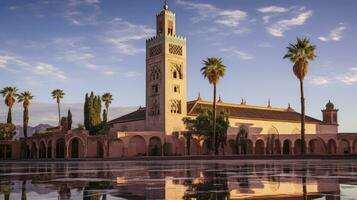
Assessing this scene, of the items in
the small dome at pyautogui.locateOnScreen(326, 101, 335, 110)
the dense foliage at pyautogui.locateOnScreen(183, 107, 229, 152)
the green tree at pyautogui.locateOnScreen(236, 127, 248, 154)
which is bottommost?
the green tree at pyautogui.locateOnScreen(236, 127, 248, 154)

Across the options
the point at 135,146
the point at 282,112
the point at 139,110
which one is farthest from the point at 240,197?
the point at 282,112

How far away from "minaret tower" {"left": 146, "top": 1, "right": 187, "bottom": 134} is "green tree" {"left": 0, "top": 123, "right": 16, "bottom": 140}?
2125 centimetres

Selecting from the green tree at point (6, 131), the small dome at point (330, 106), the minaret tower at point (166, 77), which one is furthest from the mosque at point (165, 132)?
the small dome at point (330, 106)

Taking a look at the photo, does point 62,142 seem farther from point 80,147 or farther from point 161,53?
point 161,53

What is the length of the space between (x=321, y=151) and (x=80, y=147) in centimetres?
3514

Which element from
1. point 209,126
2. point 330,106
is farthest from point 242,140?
point 330,106

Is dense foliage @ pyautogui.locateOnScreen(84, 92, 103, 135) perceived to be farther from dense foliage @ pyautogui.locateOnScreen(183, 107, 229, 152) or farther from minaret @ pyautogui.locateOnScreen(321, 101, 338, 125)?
minaret @ pyautogui.locateOnScreen(321, 101, 338, 125)

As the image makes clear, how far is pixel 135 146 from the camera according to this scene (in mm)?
61688

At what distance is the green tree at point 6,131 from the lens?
66.8 meters

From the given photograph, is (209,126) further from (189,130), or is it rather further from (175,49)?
(175,49)

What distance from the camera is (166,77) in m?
64.2

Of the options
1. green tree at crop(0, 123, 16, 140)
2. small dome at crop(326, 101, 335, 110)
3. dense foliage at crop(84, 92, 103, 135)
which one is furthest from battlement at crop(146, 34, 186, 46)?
small dome at crop(326, 101, 335, 110)

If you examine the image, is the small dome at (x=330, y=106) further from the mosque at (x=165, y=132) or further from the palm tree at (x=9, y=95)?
the palm tree at (x=9, y=95)

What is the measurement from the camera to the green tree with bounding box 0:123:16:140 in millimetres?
66756
